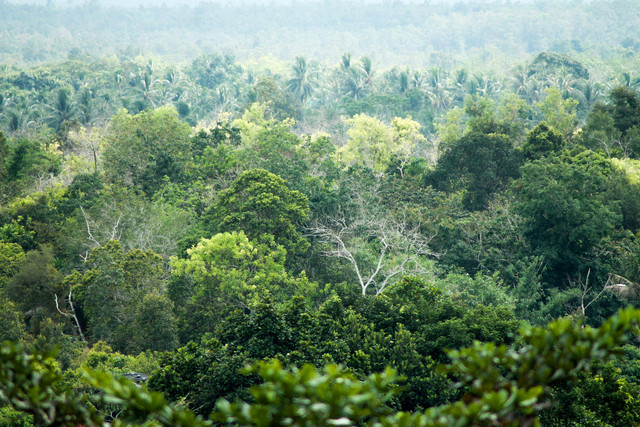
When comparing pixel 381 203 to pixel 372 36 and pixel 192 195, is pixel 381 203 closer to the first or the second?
→ pixel 192 195

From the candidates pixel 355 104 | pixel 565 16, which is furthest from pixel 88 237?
pixel 565 16

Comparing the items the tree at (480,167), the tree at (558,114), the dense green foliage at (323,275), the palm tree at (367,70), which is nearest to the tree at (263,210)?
the dense green foliage at (323,275)

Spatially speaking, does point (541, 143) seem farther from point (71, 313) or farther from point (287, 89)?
point (287, 89)

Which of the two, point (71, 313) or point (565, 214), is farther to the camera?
point (565, 214)

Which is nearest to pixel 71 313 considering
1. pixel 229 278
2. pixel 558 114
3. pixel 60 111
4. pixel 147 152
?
pixel 229 278

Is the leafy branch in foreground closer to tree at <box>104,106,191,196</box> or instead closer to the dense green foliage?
A: the dense green foliage

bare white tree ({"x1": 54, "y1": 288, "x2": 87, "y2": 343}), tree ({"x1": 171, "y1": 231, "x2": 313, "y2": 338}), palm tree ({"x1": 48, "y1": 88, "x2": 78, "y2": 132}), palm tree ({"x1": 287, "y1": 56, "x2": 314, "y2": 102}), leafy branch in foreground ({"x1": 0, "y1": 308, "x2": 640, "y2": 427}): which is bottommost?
bare white tree ({"x1": 54, "y1": 288, "x2": 87, "y2": 343})

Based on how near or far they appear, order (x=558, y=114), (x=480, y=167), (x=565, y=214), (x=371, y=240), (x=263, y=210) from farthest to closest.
A: (x=558, y=114), (x=480, y=167), (x=371, y=240), (x=263, y=210), (x=565, y=214)

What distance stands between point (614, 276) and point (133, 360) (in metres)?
14.9

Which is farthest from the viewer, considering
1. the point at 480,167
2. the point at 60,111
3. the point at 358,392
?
the point at 60,111

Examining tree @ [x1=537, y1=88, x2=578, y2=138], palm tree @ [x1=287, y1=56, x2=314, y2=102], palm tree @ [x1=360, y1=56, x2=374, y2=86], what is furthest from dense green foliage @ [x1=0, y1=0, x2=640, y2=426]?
palm tree @ [x1=287, y1=56, x2=314, y2=102]

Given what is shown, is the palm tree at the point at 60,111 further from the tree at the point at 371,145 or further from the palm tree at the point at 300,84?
the palm tree at the point at 300,84

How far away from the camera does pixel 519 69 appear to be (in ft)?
184

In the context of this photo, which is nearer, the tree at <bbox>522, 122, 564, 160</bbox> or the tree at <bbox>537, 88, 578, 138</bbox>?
the tree at <bbox>522, 122, 564, 160</bbox>
